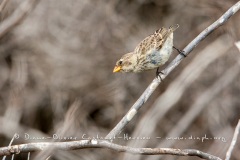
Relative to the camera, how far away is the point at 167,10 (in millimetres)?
7609

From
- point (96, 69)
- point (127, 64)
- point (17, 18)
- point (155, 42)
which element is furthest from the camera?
point (96, 69)

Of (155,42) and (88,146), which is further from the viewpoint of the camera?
(155,42)

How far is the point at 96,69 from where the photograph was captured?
7.12m

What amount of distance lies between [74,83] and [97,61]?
0.47 m

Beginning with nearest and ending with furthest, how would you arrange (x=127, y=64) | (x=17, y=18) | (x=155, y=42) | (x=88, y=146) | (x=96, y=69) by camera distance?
(x=17, y=18) < (x=88, y=146) < (x=127, y=64) < (x=155, y=42) < (x=96, y=69)

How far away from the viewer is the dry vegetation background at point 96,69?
267 inches

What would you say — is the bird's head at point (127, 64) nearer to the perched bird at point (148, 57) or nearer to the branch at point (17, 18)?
the perched bird at point (148, 57)

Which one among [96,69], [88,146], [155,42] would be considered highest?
[96,69]

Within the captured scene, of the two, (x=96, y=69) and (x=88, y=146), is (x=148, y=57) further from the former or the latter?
(x=96, y=69)

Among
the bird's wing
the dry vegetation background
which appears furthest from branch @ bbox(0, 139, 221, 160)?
the dry vegetation background

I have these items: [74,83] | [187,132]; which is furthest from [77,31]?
[187,132]

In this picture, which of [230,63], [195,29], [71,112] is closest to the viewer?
[71,112]

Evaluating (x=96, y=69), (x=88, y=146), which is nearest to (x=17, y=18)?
(x=88, y=146)

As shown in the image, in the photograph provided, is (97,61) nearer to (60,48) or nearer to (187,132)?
(60,48)
